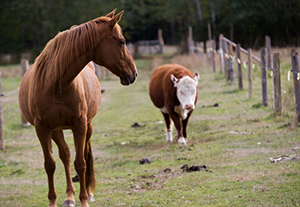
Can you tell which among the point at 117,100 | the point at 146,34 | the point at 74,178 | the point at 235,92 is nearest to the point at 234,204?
the point at 74,178

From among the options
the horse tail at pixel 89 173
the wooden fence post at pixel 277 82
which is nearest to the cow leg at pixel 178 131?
the wooden fence post at pixel 277 82

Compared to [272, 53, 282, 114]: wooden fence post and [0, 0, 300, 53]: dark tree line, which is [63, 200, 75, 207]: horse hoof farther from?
[0, 0, 300, 53]: dark tree line

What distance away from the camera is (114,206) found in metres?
5.03

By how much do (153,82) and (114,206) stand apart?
528cm

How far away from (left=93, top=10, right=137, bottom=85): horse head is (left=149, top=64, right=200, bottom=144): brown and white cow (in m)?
4.22

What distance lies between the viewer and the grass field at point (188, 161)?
16.4ft

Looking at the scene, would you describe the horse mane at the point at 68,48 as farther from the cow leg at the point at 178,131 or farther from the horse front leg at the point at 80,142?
the cow leg at the point at 178,131

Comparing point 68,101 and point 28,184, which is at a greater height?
point 68,101

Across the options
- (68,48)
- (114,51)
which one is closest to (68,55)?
(68,48)

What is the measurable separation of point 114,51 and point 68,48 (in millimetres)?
528

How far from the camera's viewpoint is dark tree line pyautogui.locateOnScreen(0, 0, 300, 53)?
133ft

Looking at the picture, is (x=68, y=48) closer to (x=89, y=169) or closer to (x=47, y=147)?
(x=47, y=147)

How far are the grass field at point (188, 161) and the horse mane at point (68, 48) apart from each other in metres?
1.89

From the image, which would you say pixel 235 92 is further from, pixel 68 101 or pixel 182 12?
pixel 182 12
